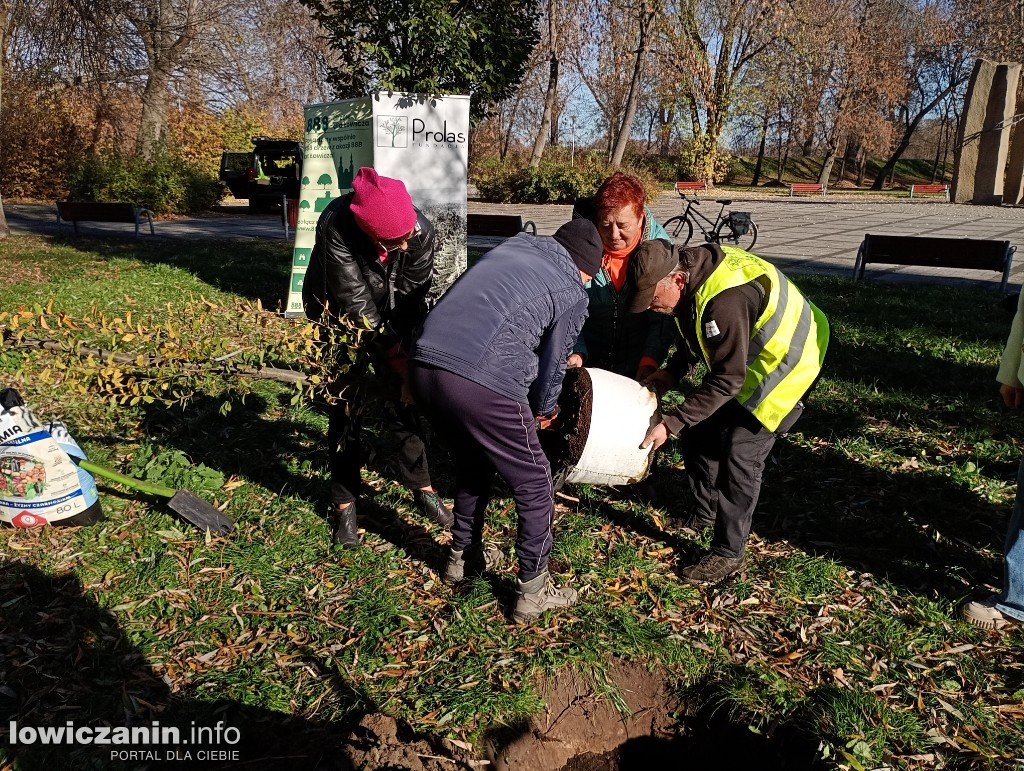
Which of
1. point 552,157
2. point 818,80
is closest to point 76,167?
point 552,157

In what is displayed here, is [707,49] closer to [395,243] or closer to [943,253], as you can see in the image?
[943,253]

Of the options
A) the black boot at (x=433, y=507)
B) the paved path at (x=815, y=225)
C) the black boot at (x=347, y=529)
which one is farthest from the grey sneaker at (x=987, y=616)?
the paved path at (x=815, y=225)

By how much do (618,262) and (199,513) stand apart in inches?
101

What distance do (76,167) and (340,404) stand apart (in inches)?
826

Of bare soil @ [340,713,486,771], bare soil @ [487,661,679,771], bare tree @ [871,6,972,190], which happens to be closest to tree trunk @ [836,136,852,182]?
bare tree @ [871,6,972,190]

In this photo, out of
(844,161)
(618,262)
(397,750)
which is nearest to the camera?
(397,750)

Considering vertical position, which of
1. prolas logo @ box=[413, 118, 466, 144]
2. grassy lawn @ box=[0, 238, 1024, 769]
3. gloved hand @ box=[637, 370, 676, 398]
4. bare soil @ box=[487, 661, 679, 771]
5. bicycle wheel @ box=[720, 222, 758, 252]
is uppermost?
prolas logo @ box=[413, 118, 466, 144]

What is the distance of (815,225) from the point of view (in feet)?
59.1

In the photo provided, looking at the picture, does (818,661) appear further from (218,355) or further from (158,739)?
(218,355)

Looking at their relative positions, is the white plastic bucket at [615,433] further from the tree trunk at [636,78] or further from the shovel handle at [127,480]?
the tree trunk at [636,78]

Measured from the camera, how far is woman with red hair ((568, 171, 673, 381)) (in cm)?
366

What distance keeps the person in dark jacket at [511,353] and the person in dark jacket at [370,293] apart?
626 mm

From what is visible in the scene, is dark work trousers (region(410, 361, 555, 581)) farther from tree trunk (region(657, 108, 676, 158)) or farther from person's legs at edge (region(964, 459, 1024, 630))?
tree trunk (region(657, 108, 676, 158))

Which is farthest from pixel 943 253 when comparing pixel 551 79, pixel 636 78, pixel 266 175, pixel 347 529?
pixel 551 79
